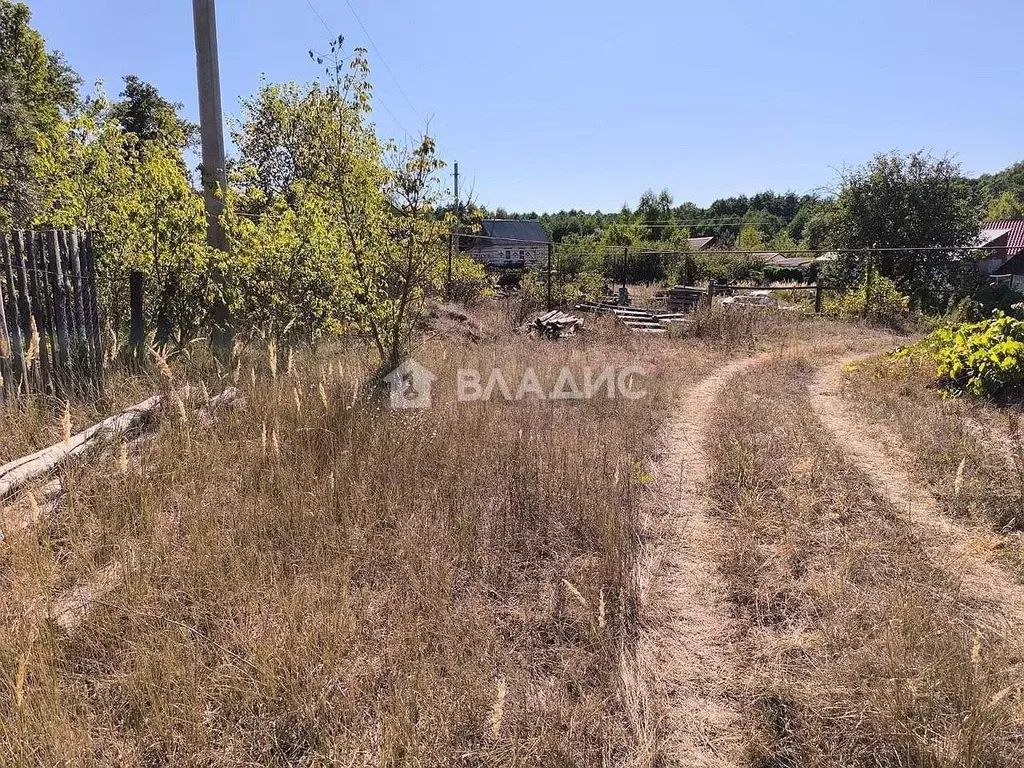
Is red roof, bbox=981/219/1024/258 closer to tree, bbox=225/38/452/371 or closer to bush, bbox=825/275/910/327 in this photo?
bush, bbox=825/275/910/327

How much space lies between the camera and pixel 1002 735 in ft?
6.33

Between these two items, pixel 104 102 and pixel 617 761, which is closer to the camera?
pixel 617 761

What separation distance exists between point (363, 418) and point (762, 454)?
11.1ft

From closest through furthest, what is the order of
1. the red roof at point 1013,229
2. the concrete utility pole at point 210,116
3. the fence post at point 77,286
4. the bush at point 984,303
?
the fence post at point 77,286
the concrete utility pole at point 210,116
the bush at point 984,303
the red roof at point 1013,229

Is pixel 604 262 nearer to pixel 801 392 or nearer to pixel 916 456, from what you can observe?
pixel 801 392

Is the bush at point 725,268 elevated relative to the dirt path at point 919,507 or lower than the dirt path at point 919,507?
elevated

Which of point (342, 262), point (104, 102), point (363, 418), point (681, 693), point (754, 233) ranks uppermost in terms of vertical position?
point (754, 233)

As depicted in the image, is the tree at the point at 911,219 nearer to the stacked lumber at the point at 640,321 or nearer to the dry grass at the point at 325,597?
the stacked lumber at the point at 640,321

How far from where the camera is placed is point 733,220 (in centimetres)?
8019

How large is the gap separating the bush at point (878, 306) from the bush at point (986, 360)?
7438 mm

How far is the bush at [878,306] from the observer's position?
13.8 metres

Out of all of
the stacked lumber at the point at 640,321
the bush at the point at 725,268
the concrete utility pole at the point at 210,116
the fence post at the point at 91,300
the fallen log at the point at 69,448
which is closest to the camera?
the fallen log at the point at 69,448

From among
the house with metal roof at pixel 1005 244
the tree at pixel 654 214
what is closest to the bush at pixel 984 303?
the house with metal roof at pixel 1005 244

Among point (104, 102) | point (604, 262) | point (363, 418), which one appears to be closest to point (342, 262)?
point (363, 418)
